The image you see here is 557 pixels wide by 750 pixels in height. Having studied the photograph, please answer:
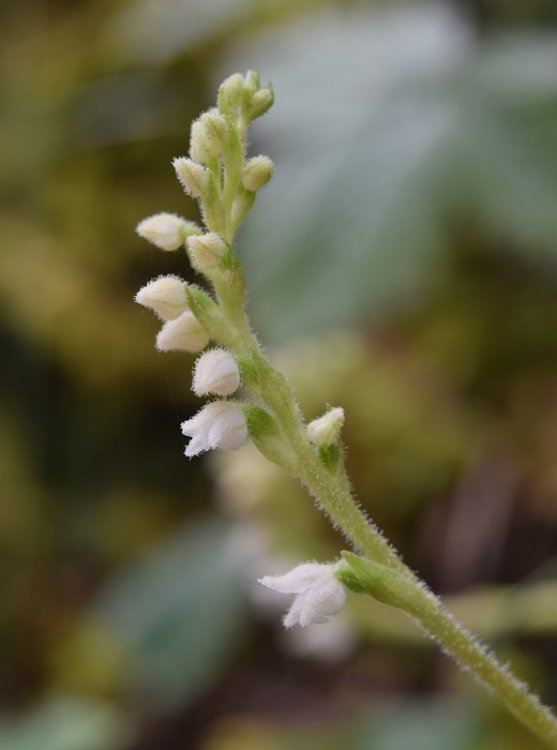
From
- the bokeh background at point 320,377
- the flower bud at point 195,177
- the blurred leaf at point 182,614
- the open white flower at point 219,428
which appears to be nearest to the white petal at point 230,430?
the open white flower at point 219,428

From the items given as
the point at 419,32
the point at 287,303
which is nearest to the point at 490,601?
the point at 287,303

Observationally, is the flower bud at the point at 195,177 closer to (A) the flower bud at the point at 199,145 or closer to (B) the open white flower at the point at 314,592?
(A) the flower bud at the point at 199,145

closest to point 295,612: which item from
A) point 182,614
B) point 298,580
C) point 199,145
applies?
point 298,580

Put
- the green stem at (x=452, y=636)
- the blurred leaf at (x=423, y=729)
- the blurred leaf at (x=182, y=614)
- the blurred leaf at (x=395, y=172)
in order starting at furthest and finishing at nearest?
the blurred leaf at (x=182, y=614) < the blurred leaf at (x=395, y=172) < the blurred leaf at (x=423, y=729) < the green stem at (x=452, y=636)

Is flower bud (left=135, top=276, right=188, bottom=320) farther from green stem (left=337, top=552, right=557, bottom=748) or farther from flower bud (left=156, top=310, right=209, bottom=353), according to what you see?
green stem (left=337, top=552, right=557, bottom=748)

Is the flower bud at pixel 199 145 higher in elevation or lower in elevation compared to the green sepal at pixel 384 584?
higher

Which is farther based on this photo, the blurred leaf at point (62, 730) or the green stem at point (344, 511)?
the blurred leaf at point (62, 730)

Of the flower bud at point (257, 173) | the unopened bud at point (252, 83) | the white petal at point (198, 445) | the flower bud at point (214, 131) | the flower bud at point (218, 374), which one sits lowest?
the white petal at point (198, 445)

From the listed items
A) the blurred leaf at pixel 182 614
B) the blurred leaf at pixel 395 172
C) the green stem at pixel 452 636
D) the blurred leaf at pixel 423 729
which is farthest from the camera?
the blurred leaf at pixel 182 614

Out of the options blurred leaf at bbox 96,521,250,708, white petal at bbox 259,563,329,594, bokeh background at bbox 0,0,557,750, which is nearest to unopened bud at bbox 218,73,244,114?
white petal at bbox 259,563,329,594
